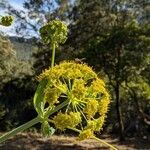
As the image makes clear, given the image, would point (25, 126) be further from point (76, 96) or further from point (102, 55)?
point (102, 55)

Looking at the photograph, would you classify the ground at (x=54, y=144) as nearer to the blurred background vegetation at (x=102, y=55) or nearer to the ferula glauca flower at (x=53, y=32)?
the blurred background vegetation at (x=102, y=55)

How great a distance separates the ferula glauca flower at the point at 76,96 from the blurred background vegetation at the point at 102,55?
71.8 feet

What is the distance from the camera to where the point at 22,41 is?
126 feet

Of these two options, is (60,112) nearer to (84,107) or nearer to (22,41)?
(84,107)

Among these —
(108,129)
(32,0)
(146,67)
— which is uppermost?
(32,0)

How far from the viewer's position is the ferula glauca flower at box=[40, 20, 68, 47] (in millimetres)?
2271

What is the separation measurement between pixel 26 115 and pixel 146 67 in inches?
376

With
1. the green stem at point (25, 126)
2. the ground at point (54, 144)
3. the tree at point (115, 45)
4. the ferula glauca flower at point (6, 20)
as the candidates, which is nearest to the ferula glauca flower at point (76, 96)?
the green stem at point (25, 126)

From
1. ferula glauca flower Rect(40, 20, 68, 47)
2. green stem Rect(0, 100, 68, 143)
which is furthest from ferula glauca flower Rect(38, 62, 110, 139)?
ferula glauca flower Rect(40, 20, 68, 47)

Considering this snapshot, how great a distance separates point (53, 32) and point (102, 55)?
24.2 metres

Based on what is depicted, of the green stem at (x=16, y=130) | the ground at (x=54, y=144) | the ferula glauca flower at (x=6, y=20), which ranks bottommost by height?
the green stem at (x=16, y=130)

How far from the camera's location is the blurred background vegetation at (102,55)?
1023 inches

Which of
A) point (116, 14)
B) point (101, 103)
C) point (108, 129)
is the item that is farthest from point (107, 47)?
point (101, 103)

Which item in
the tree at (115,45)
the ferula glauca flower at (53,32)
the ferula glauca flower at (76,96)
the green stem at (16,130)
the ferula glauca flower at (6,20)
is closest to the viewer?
the green stem at (16,130)
